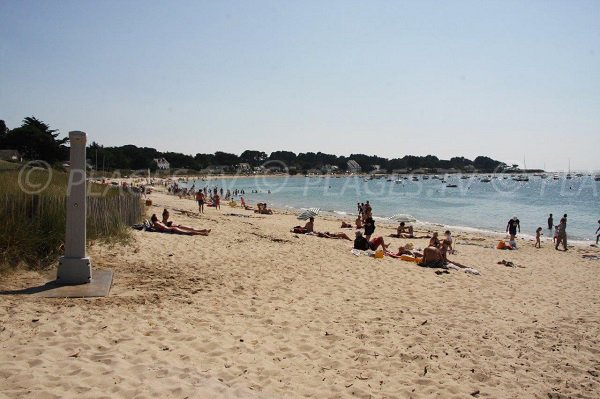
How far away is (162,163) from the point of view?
122750 mm

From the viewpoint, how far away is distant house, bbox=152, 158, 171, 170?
119 meters

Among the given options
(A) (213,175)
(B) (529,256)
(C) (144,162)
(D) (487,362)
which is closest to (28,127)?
(B) (529,256)

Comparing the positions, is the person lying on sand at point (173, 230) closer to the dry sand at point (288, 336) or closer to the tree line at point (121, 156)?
the dry sand at point (288, 336)

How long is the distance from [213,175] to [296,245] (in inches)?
5131

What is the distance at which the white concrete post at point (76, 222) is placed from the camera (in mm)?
6340

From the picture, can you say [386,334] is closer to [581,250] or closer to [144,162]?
[581,250]

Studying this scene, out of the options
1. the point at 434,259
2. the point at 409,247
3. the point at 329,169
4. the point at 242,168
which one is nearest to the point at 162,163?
the point at 242,168

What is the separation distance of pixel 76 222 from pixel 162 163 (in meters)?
122

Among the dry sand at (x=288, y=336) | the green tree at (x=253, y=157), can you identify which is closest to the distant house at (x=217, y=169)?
the green tree at (x=253, y=157)

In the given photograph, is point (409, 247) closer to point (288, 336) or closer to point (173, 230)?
point (173, 230)

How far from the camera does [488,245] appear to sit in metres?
18.7

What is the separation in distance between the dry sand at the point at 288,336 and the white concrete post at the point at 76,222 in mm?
524

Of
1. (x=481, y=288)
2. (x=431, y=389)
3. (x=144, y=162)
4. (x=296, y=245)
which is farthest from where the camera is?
(x=144, y=162)

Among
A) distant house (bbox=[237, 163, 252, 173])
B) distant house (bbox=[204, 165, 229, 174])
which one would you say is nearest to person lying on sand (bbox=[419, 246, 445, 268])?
distant house (bbox=[204, 165, 229, 174])
